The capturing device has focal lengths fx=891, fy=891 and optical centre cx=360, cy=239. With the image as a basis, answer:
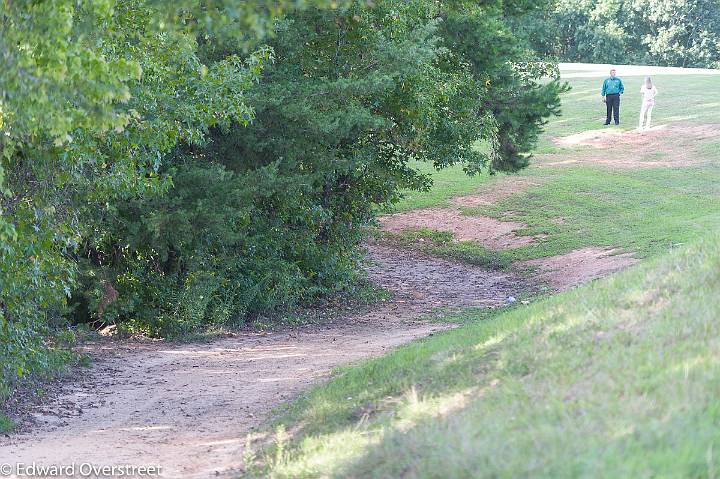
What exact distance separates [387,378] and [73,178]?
457 centimetres

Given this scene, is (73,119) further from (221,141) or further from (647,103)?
(647,103)

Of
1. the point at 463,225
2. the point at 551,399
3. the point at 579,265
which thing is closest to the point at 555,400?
the point at 551,399

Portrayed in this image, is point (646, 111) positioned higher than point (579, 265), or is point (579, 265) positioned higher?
point (646, 111)

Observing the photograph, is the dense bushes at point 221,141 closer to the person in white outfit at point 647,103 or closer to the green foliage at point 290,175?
the green foliage at point 290,175

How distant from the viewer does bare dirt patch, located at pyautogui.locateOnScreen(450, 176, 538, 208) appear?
2620cm

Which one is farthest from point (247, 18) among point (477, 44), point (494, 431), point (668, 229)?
point (668, 229)

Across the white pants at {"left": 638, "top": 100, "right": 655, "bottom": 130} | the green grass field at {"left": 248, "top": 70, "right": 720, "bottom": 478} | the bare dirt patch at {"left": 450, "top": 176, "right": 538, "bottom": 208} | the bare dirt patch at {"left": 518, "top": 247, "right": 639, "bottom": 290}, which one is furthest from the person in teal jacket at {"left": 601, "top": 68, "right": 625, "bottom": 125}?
the green grass field at {"left": 248, "top": 70, "right": 720, "bottom": 478}

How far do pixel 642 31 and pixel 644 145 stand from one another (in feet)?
113

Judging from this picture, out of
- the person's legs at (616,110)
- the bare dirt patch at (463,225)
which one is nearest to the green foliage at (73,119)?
the bare dirt patch at (463,225)

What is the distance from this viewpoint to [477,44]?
17.9 metres

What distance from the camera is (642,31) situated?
6188 centimetres

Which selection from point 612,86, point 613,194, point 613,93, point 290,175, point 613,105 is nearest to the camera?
point 290,175

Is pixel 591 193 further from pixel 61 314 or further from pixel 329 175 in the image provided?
pixel 61 314

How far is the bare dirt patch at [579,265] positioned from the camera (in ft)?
55.6
